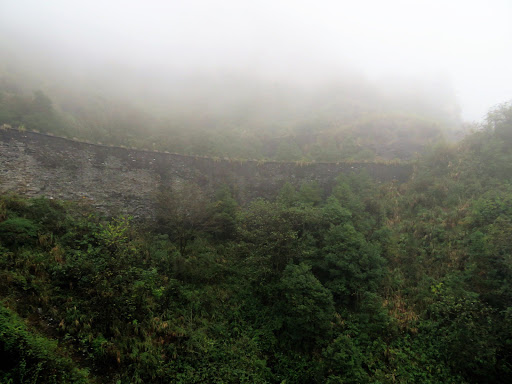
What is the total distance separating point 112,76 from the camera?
3412 cm

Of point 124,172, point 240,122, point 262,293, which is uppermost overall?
point 240,122

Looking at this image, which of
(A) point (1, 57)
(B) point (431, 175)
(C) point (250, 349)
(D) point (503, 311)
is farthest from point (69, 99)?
(D) point (503, 311)

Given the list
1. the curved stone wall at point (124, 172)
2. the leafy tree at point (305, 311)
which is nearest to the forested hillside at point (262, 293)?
the leafy tree at point (305, 311)

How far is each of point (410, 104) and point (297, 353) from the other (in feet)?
124

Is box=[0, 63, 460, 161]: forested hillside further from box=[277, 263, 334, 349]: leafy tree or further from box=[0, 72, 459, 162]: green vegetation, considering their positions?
box=[277, 263, 334, 349]: leafy tree

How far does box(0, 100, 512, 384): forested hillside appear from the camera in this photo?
6551mm

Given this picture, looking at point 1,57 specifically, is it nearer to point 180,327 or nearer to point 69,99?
point 69,99

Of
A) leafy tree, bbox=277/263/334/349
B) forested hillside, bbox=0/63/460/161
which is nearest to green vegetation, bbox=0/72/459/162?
forested hillside, bbox=0/63/460/161

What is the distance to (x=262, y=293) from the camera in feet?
33.1

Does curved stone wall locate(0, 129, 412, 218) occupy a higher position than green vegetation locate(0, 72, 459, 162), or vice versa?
green vegetation locate(0, 72, 459, 162)

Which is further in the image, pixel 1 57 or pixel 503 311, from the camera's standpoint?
pixel 1 57

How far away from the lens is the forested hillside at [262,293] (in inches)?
258

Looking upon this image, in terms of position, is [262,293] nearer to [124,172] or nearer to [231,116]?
[124,172]

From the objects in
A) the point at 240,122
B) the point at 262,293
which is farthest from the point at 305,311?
the point at 240,122
